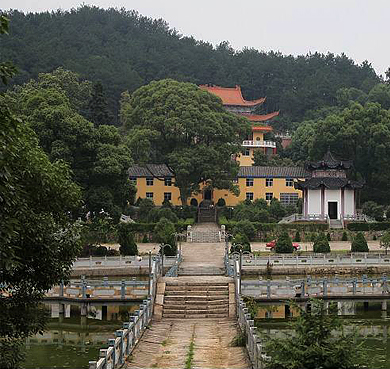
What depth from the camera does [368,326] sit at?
27.4m

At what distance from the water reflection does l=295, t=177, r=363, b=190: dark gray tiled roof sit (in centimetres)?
2955

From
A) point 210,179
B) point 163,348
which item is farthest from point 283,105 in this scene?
point 163,348

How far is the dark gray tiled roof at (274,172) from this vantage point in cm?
6512

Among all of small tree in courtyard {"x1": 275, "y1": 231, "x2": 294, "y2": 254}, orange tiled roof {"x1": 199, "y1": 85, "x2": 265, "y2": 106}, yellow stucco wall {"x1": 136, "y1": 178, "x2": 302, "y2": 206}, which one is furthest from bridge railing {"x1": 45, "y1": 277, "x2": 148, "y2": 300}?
orange tiled roof {"x1": 199, "y1": 85, "x2": 265, "y2": 106}

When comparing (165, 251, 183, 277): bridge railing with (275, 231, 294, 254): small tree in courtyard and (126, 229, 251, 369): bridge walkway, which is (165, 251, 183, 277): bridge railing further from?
(275, 231, 294, 254): small tree in courtyard

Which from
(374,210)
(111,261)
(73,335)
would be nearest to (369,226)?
(374,210)

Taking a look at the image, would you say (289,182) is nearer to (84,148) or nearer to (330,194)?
(330,194)

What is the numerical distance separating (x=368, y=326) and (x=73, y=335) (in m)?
10.8

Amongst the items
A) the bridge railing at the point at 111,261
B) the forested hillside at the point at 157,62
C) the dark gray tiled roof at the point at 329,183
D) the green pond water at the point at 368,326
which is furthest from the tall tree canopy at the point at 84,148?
the forested hillside at the point at 157,62

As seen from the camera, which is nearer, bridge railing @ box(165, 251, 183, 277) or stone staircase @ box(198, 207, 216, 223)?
bridge railing @ box(165, 251, 183, 277)

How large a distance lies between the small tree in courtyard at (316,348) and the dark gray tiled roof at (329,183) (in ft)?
150

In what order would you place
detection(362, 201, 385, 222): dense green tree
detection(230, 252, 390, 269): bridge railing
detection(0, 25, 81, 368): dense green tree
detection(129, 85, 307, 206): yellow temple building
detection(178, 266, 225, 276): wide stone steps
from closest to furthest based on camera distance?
detection(0, 25, 81, 368): dense green tree < detection(178, 266, 225, 276): wide stone steps < detection(230, 252, 390, 269): bridge railing < detection(362, 201, 385, 222): dense green tree < detection(129, 85, 307, 206): yellow temple building

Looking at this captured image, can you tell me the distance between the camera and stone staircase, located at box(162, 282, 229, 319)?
24656 millimetres

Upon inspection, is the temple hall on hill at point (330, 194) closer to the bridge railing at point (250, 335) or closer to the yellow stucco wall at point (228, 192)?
the yellow stucco wall at point (228, 192)
